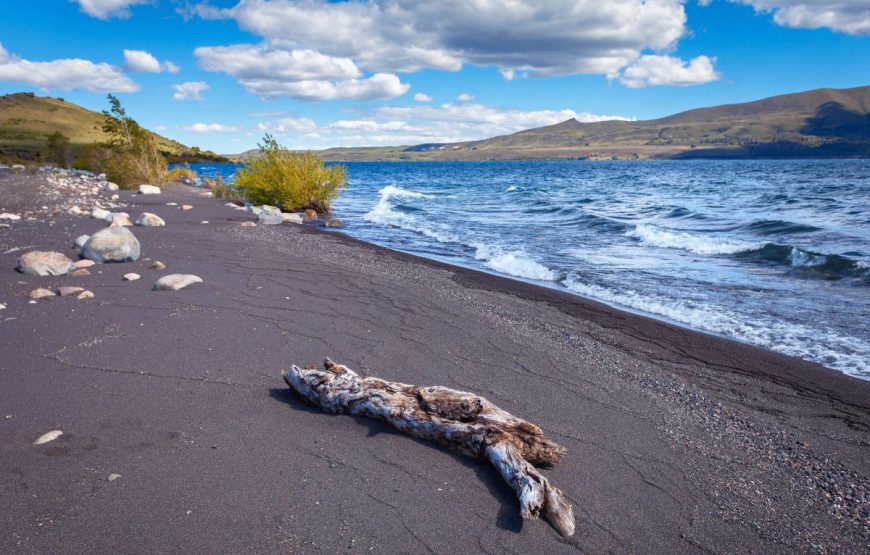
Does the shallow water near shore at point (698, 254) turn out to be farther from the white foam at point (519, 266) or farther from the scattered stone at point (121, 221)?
the scattered stone at point (121, 221)

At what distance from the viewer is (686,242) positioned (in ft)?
58.4

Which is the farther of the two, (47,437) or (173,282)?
(173,282)

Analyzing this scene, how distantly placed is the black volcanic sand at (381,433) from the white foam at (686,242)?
373 inches

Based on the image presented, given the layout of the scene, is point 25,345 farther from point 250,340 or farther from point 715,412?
point 715,412

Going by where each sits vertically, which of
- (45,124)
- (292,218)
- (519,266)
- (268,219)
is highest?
(45,124)

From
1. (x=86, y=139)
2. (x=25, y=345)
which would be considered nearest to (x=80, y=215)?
(x=25, y=345)

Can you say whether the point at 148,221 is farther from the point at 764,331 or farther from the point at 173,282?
the point at 764,331

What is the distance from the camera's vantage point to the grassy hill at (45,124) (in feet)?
284

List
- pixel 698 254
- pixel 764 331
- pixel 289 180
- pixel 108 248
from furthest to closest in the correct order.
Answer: pixel 289 180 < pixel 698 254 < pixel 108 248 < pixel 764 331

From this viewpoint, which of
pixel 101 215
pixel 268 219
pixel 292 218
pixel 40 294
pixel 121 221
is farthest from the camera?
pixel 292 218

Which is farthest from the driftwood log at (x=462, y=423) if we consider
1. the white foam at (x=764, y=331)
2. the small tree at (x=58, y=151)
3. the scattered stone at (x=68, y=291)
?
the small tree at (x=58, y=151)

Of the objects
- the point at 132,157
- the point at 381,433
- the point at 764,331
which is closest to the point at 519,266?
the point at 764,331

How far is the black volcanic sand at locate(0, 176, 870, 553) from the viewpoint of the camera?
3412 mm

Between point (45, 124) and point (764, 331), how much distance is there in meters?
127
